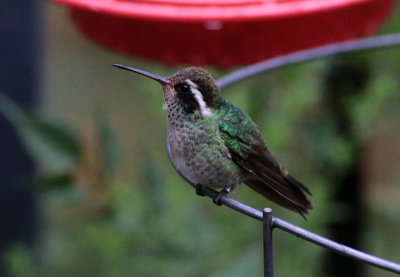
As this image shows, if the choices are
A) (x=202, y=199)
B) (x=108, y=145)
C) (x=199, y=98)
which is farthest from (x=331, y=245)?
(x=202, y=199)

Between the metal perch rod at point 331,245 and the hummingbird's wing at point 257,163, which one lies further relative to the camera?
the hummingbird's wing at point 257,163

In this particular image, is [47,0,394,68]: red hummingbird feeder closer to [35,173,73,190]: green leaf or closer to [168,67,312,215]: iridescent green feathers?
[168,67,312,215]: iridescent green feathers

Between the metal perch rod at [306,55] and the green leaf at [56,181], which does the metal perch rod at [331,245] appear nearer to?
the metal perch rod at [306,55]

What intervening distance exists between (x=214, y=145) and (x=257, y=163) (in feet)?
0.45

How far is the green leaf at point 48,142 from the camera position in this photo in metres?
2.47

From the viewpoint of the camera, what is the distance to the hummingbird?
207 cm

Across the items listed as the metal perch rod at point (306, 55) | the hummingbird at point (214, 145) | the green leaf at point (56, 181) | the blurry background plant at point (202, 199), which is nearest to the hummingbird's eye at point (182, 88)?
the hummingbird at point (214, 145)

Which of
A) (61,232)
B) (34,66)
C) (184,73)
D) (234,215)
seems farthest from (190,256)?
(61,232)

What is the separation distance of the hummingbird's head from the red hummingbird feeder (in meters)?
0.06

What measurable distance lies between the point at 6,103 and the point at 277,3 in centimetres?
116

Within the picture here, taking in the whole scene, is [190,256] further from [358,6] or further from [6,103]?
[358,6]

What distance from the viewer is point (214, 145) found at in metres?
2.19

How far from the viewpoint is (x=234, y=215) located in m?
2.97

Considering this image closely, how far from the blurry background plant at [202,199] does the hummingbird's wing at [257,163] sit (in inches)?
15.9
